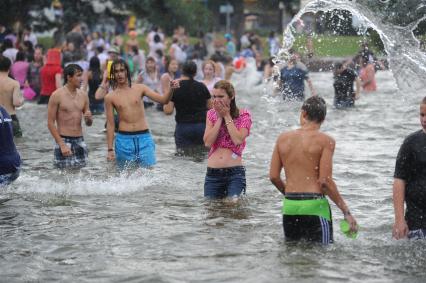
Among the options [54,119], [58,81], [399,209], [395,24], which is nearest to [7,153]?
[54,119]

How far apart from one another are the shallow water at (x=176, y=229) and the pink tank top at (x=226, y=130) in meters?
0.66

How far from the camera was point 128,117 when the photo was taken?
1130 centimetres

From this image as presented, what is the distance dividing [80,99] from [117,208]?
6.75ft

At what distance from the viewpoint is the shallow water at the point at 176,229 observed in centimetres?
746

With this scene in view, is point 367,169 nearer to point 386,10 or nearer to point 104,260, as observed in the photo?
point 386,10

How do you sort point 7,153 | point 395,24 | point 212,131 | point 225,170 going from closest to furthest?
point 212,131 < point 225,170 < point 7,153 < point 395,24

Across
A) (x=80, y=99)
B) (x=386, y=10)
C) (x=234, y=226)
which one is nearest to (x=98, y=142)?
(x=80, y=99)

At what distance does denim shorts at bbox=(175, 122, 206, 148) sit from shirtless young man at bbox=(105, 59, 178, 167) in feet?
5.77

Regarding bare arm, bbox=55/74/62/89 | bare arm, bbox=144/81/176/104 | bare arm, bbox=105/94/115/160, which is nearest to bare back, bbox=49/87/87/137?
bare arm, bbox=105/94/115/160

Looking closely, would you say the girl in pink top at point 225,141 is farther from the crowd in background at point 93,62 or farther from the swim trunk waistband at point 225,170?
the crowd in background at point 93,62

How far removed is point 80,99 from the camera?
37.9ft

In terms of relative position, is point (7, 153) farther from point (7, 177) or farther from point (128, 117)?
point (128, 117)

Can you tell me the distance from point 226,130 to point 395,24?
16.6ft

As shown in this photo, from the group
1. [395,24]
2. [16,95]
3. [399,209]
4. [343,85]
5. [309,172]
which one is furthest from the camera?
[343,85]
